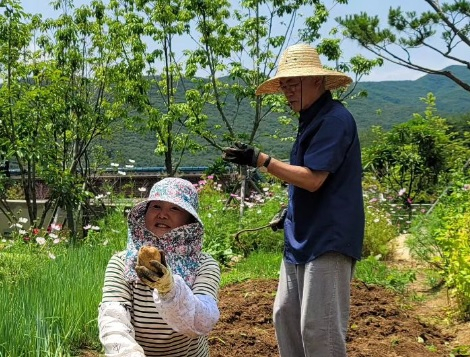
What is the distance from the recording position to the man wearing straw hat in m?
2.32

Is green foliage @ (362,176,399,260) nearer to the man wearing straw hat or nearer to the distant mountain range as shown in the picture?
the man wearing straw hat

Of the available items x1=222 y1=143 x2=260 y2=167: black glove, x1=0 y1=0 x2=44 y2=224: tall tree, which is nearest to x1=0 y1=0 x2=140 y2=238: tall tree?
x1=0 y1=0 x2=44 y2=224: tall tree

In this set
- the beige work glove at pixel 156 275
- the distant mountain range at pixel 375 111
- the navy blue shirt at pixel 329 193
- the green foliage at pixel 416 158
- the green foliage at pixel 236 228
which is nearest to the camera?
the beige work glove at pixel 156 275

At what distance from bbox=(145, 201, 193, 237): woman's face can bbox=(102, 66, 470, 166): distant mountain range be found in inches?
440

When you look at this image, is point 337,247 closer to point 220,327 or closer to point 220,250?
point 220,327

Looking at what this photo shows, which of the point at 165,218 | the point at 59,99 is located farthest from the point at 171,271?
the point at 59,99

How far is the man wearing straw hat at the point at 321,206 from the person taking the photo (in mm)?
2318

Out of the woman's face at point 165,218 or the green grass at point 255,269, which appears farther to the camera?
the green grass at point 255,269

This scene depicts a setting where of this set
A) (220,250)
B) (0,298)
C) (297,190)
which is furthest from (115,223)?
(297,190)

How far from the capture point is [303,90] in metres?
2.51

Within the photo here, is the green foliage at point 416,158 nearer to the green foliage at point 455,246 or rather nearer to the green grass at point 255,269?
the green foliage at point 455,246

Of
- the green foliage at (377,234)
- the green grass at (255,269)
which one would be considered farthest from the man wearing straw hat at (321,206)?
the green foliage at (377,234)

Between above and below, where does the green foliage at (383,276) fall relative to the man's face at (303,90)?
below

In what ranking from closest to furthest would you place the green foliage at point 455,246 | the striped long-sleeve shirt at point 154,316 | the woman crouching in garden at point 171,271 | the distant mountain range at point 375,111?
the striped long-sleeve shirt at point 154,316
the woman crouching in garden at point 171,271
the green foliage at point 455,246
the distant mountain range at point 375,111
